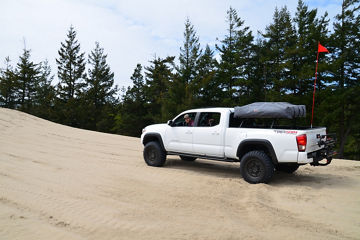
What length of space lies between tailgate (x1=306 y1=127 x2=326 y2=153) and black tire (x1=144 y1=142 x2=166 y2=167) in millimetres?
4050

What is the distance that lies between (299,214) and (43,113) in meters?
45.4

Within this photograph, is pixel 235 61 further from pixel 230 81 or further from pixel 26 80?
pixel 26 80

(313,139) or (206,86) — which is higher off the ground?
(206,86)

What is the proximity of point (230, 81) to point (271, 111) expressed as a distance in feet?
83.8

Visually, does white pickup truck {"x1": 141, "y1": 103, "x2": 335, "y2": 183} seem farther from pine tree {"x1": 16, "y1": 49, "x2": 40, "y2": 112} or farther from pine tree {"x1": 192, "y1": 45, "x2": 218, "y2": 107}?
pine tree {"x1": 16, "y1": 49, "x2": 40, "y2": 112}

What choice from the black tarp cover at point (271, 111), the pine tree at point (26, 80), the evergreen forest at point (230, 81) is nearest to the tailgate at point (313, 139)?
the black tarp cover at point (271, 111)

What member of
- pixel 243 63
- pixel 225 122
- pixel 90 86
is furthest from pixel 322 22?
pixel 90 86

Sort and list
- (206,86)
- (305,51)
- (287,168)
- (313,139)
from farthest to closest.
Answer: (206,86) → (305,51) → (287,168) → (313,139)

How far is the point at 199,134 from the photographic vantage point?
7.33m

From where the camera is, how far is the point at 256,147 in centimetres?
656

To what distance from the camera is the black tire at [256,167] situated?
614 cm

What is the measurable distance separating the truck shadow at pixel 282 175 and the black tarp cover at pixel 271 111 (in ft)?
5.60

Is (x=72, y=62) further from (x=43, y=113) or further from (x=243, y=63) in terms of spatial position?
(x=243, y=63)

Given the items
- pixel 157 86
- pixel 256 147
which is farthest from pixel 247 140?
pixel 157 86
